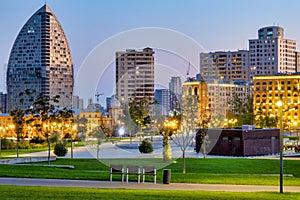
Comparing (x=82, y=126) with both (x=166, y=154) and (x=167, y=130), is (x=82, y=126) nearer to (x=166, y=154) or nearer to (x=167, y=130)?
(x=167, y=130)

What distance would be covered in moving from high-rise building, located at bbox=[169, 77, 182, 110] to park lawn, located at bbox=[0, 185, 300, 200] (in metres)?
4.95

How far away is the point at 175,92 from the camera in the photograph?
85.2 feet

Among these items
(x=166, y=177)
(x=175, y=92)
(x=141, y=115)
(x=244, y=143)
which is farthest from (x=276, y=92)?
(x=166, y=177)

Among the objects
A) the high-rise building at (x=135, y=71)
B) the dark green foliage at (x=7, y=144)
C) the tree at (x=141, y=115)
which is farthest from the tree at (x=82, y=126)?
the dark green foliage at (x=7, y=144)

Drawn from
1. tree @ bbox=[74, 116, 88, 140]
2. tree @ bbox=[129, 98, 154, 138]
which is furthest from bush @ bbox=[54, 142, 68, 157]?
tree @ bbox=[74, 116, 88, 140]

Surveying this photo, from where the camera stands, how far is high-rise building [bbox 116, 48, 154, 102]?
25170mm

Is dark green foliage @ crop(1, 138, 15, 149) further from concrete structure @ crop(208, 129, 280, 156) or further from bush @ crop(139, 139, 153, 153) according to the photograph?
bush @ crop(139, 139, 153, 153)

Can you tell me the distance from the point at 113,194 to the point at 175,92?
6802mm

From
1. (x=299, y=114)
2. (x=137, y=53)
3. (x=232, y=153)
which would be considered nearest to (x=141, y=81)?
(x=137, y=53)

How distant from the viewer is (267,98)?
570 ft

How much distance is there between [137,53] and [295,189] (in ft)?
28.4

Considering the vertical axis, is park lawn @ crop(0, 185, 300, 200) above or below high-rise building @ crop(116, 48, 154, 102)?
below

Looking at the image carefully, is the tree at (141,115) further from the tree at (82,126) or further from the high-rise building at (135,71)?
the high-rise building at (135,71)

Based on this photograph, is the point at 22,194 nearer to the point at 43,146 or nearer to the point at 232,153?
the point at 232,153
